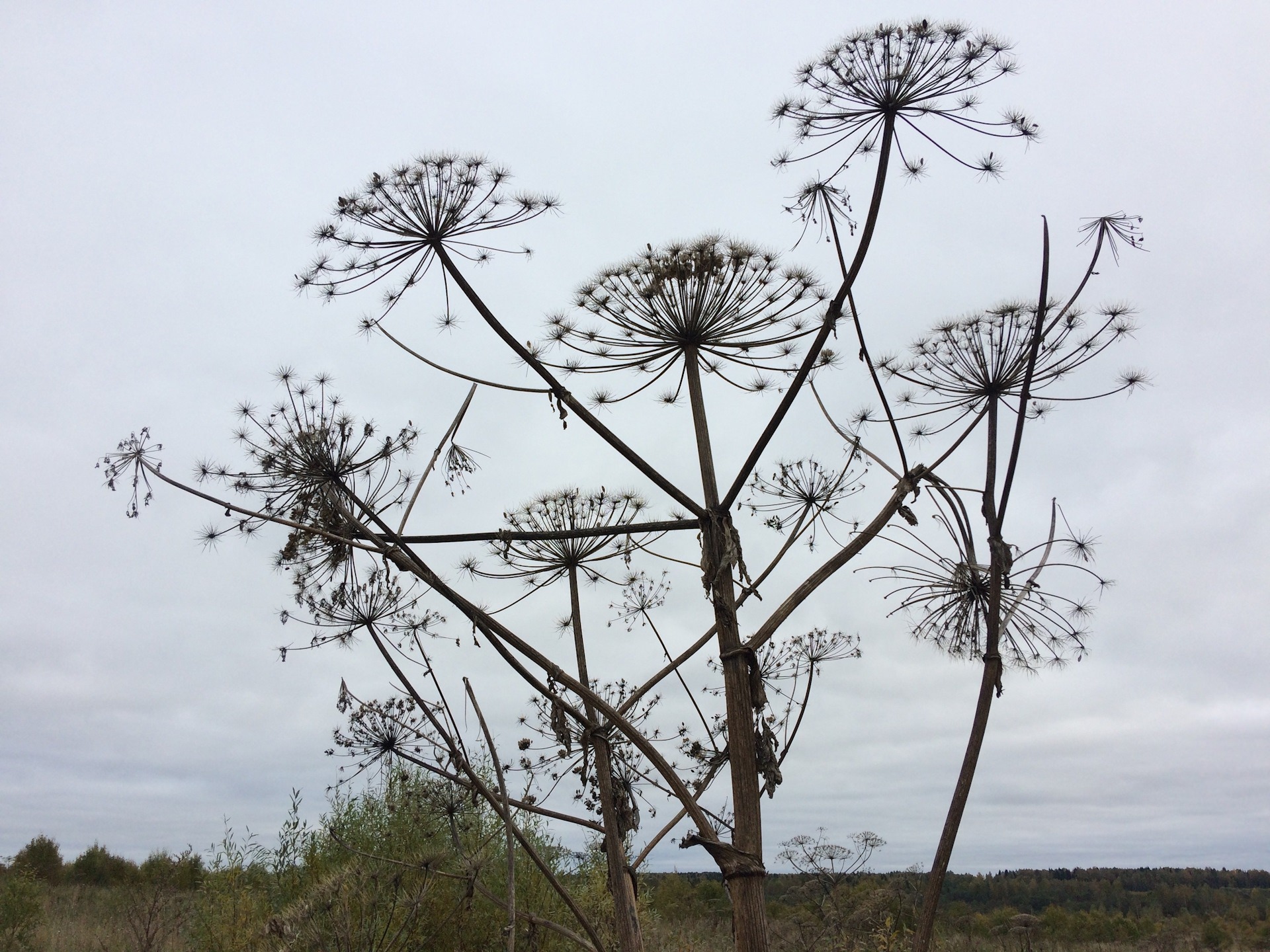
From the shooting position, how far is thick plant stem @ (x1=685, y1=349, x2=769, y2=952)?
4.49 m

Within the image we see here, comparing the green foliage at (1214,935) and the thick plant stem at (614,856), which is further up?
the thick plant stem at (614,856)

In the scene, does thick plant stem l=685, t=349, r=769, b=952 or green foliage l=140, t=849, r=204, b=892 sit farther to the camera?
green foliage l=140, t=849, r=204, b=892

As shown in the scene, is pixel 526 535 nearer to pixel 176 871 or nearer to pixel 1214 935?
pixel 176 871

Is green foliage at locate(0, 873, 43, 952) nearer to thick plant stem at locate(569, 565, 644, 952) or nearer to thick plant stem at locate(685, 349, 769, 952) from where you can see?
thick plant stem at locate(569, 565, 644, 952)

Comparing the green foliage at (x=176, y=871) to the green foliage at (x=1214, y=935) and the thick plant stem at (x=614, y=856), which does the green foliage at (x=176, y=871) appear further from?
the green foliage at (x=1214, y=935)

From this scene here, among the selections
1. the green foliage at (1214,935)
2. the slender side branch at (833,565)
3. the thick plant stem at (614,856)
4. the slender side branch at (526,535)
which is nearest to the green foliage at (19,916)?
the thick plant stem at (614,856)

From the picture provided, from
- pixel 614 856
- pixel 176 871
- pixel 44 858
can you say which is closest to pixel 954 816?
pixel 614 856

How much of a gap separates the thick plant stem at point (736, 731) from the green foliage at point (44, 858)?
1422 inches

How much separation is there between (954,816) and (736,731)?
49.6 inches

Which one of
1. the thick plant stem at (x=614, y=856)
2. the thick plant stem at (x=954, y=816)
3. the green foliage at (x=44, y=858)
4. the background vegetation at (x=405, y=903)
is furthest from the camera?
the green foliage at (x=44, y=858)

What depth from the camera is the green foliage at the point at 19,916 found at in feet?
54.9

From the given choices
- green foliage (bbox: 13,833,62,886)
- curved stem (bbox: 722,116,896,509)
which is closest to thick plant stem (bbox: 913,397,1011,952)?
curved stem (bbox: 722,116,896,509)

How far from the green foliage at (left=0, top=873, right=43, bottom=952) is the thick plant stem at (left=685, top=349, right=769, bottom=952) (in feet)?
59.6

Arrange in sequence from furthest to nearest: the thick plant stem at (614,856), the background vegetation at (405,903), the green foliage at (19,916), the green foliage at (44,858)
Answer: the green foliage at (44,858) → the green foliage at (19,916) → the background vegetation at (405,903) → the thick plant stem at (614,856)
